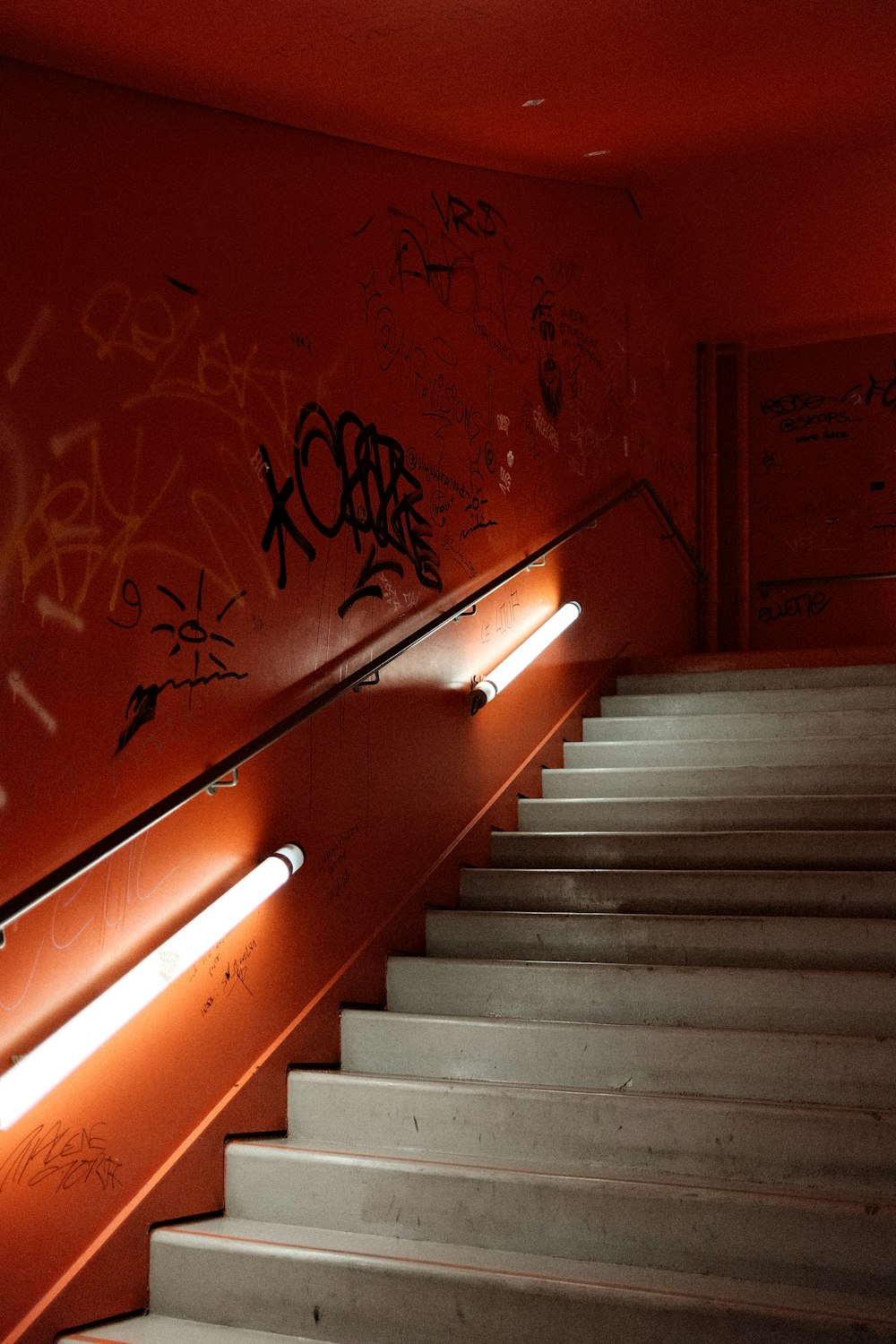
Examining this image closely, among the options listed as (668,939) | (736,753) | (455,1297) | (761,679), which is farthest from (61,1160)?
(761,679)

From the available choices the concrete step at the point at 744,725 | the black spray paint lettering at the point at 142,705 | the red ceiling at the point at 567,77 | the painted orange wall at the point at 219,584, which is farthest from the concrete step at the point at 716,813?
the red ceiling at the point at 567,77

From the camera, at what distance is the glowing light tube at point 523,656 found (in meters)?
3.90

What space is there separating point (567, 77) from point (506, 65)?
295 mm

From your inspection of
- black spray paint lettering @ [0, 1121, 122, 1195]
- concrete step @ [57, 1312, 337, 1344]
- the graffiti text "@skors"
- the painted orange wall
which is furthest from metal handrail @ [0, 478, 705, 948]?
concrete step @ [57, 1312, 337, 1344]

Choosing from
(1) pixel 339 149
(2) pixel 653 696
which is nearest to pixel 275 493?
(1) pixel 339 149

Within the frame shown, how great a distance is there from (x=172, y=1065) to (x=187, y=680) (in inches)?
34.2

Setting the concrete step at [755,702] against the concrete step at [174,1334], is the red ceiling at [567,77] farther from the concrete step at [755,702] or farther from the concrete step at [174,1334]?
the concrete step at [174,1334]

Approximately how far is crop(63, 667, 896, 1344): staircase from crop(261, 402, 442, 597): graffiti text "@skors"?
43.0 inches

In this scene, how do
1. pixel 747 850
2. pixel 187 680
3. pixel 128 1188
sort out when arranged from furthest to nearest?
pixel 747 850, pixel 187 680, pixel 128 1188

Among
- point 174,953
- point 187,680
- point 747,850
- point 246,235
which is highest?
point 246,235

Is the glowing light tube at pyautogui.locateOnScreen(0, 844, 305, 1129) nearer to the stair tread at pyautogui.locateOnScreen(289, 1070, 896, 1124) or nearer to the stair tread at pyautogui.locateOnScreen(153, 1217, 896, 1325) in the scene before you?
the stair tread at pyautogui.locateOnScreen(289, 1070, 896, 1124)

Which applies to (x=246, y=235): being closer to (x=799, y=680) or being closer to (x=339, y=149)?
(x=339, y=149)

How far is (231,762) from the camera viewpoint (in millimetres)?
2775

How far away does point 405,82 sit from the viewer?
3115mm
